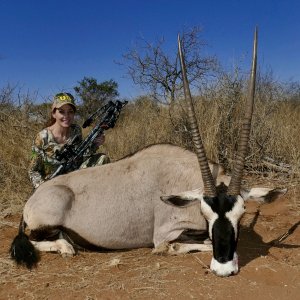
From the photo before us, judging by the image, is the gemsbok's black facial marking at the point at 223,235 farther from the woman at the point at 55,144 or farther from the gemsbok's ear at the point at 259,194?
the woman at the point at 55,144

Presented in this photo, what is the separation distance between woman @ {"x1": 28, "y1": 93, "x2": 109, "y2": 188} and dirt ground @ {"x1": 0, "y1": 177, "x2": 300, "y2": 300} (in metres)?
1.10

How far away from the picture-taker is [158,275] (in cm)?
312

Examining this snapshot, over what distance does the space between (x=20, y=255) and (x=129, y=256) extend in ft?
3.00

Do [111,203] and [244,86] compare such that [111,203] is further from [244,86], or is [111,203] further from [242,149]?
[244,86]

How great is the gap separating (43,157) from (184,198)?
205cm

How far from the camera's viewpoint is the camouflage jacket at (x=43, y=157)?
185 inches

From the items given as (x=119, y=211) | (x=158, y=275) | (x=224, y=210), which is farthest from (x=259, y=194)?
(x=119, y=211)

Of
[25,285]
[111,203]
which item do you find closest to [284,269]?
[111,203]

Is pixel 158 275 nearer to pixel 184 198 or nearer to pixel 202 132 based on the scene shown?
pixel 184 198

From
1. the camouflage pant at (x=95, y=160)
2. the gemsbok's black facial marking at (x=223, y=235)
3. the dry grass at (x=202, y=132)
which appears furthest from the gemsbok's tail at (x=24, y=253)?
the dry grass at (x=202, y=132)

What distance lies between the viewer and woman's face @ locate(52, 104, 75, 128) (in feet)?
15.8

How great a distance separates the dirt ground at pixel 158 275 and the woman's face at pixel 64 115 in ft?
5.24

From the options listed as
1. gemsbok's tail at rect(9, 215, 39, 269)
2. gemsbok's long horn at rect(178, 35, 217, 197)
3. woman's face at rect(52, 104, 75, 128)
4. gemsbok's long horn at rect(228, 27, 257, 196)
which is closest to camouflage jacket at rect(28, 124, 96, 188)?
woman's face at rect(52, 104, 75, 128)

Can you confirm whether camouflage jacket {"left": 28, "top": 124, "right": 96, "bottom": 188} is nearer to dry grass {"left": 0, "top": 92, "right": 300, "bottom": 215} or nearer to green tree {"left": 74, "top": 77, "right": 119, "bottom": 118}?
dry grass {"left": 0, "top": 92, "right": 300, "bottom": 215}
